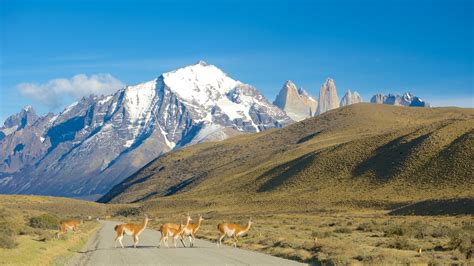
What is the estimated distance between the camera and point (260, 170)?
159m

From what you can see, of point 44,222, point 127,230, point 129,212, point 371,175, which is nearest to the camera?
point 127,230

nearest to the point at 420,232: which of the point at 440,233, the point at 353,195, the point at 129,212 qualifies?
the point at 440,233

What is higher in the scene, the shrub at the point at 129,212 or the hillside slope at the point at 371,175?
the hillside slope at the point at 371,175

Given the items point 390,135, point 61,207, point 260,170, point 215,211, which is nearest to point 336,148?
point 390,135

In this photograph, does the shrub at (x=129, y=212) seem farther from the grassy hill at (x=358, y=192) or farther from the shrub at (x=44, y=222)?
the shrub at (x=44, y=222)

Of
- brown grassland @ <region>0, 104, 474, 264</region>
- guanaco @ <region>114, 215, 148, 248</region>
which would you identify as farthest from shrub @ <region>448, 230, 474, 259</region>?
guanaco @ <region>114, 215, 148, 248</region>

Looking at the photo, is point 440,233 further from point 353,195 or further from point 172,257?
point 353,195

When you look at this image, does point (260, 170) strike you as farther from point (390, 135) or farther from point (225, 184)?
point (390, 135)

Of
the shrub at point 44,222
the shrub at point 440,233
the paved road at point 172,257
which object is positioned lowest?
the shrub at point 440,233

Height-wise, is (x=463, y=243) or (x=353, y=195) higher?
(x=353, y=195)

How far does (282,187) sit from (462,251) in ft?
334

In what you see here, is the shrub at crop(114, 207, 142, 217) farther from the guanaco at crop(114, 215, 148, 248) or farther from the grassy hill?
the guanaco at crop(114, 215, 148, 248)

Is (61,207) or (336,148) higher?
(336,148)

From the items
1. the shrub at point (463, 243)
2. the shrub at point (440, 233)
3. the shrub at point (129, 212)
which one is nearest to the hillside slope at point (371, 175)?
the shrub at point (129, 212)
